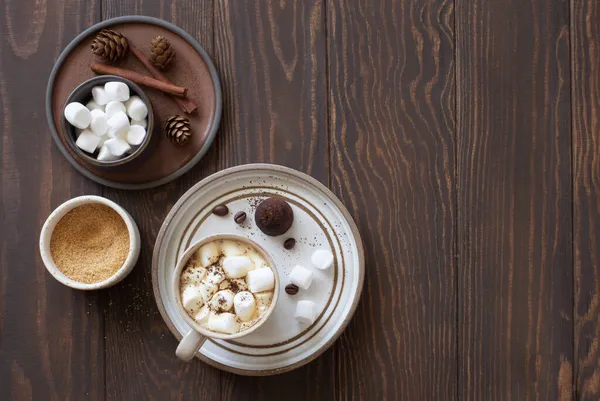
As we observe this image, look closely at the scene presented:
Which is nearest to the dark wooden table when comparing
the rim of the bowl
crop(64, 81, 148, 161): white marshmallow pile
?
crop(64, 81, 148, 161): white marshmallow pile

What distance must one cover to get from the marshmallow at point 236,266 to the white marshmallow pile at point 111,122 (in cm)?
27

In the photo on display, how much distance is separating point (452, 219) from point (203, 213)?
455 millimetres

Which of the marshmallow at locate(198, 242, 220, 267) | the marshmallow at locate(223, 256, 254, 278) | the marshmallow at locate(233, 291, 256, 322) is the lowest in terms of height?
the marshmallow at locate(233, 291, 256, 322)

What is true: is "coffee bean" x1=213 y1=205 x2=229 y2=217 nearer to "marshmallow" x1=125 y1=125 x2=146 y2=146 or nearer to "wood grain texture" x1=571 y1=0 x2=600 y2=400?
"marshmallow" x1=125 y1=125 x2=146 y2=146

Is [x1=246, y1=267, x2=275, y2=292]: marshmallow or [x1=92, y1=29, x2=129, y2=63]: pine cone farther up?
[x1=92, y1=29, x2=129, y2=63]: pine cone

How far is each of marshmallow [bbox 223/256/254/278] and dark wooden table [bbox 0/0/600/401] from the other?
228mm

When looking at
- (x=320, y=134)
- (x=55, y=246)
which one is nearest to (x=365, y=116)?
(x=320, y=134)

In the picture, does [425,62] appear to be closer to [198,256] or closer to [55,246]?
[198,256]

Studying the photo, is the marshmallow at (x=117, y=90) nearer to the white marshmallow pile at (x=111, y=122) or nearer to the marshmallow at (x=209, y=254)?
the white marshmallow pile at (x=111, y=122)

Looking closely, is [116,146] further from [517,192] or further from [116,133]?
[517,192]

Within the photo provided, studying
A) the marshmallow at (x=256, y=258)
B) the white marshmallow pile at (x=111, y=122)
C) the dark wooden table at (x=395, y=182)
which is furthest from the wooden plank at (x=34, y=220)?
the marshmallow at (x=256, y=258)

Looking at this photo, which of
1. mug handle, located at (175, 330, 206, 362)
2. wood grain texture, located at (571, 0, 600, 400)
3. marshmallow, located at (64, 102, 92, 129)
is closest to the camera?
mug handle, located at (175, 330, 206, 362)

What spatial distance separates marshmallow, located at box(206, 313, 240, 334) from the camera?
89 centimetres

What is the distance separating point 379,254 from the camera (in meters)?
1.08
